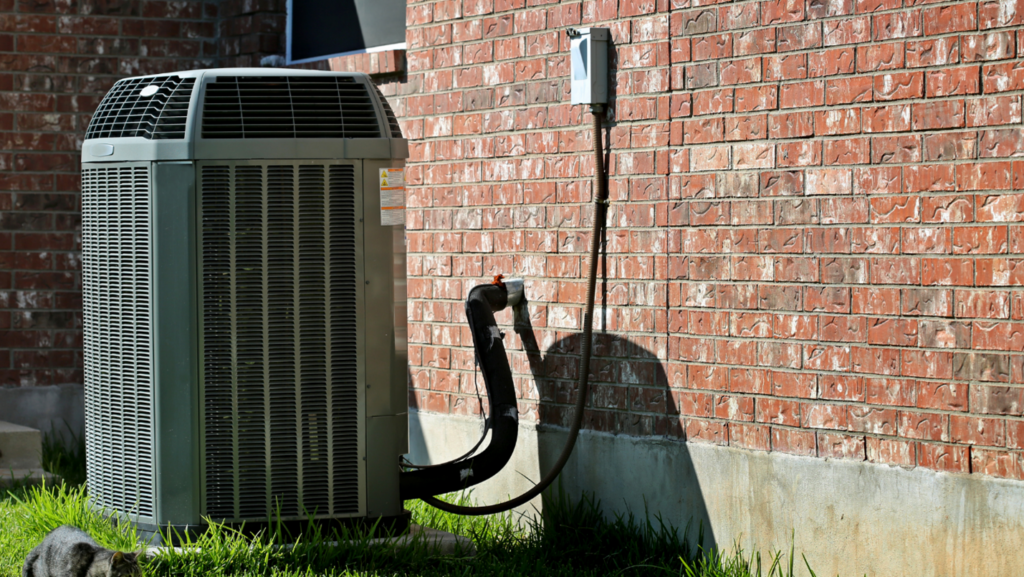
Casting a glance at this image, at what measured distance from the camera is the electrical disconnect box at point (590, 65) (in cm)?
486

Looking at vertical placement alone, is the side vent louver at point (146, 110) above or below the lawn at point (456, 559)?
above

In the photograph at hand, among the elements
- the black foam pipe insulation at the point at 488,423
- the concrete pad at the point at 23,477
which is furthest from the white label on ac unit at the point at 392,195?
the concrete pad at the point at 23,477

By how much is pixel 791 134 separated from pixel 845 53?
0.36m

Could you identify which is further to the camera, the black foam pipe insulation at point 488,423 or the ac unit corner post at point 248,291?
the black foam pipe insulation at point 488,423

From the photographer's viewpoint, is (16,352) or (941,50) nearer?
(941,50)

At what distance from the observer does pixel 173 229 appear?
4348 millimetres

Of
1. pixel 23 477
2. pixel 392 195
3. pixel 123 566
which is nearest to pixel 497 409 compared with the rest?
pixel 392 195

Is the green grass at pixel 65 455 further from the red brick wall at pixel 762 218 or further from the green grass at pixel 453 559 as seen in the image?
the red brick wall at pixel 762 218

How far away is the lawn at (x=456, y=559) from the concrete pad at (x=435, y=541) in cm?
4

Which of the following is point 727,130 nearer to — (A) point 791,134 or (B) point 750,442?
(A) point 791,134

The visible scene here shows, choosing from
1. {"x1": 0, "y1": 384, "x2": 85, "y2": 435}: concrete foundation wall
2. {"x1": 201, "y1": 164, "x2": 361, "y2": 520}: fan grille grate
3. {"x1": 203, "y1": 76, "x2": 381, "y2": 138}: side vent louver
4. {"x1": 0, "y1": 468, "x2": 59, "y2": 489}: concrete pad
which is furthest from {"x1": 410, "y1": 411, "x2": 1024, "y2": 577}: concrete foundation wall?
{"x1": 0, "y1": 384, "x2": 85, "y2": 435}: concrete foundation wall

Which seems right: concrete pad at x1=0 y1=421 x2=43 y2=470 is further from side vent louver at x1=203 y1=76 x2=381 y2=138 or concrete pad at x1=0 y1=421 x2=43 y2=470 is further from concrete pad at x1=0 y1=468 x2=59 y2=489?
A: side vent louver at x1=203 y1=76 x2=381 y2=138

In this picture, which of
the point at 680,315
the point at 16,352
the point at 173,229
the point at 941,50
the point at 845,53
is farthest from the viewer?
the point at 16,352

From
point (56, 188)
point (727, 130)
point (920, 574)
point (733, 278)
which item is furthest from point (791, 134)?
point (56, 188)
